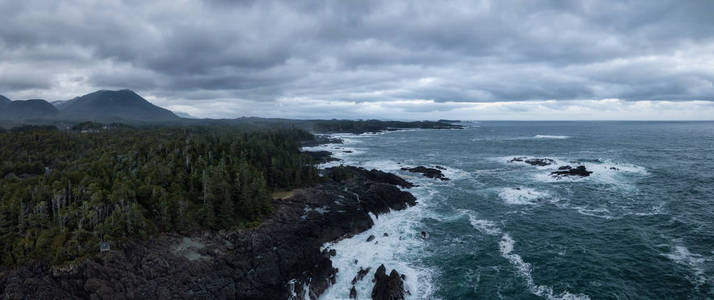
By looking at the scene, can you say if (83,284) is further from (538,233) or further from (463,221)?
(538,233)

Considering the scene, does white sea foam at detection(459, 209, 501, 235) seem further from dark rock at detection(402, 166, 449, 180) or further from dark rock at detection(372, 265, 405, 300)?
dark rock at detection(402, 166, 449, 180)

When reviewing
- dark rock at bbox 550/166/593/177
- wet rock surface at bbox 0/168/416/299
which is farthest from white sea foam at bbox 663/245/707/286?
dark rock at bbox 550/166/593/177

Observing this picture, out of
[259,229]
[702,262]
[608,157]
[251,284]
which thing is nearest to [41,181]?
[259,229]

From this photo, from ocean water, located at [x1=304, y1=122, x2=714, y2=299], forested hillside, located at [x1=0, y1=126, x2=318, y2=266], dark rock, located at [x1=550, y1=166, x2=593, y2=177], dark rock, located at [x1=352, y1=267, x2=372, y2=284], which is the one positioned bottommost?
dark rock, located at [x1=352, y1=267, x2=372, y2=284]

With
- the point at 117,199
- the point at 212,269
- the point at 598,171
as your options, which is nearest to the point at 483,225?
the point at 212,269

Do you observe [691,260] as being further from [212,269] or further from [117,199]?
[117,199]

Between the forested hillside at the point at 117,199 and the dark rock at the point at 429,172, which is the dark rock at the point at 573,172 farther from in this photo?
the forested hillside at the point at 117,199

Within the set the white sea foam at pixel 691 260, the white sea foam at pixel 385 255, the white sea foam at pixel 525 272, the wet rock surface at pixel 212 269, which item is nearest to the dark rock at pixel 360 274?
the white sea foam at pixel 385 255
